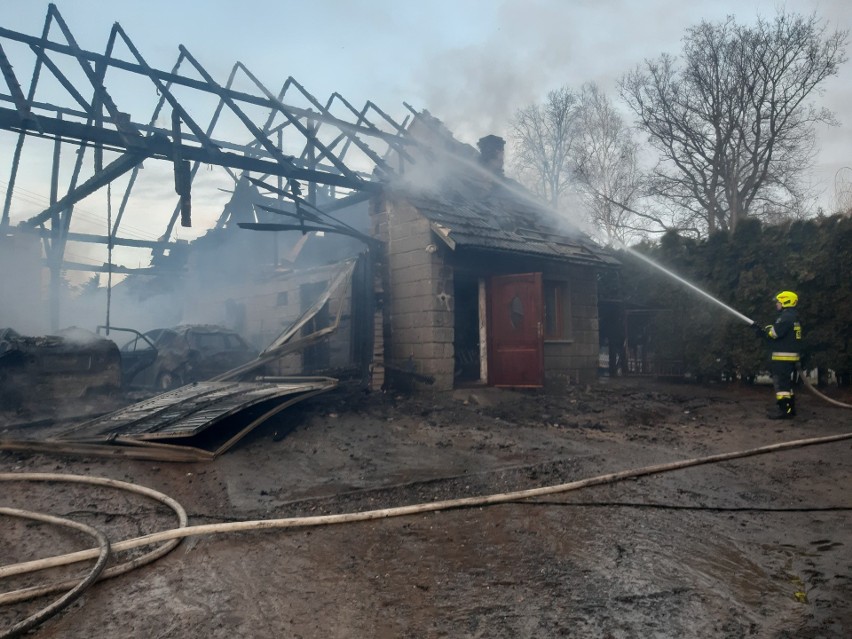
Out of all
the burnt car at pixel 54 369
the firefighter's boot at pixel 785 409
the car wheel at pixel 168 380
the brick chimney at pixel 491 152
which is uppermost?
the brick chimney at pixel 491 152

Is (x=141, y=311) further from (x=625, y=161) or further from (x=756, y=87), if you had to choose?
(x=756, y=87)

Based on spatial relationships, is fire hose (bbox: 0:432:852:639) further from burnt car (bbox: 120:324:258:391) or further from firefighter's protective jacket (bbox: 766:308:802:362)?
burnt car (bbox: 120:324:258:391)

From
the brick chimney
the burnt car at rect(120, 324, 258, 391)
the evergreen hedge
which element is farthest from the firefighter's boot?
the brick chimney

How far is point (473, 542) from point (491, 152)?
1529 cm

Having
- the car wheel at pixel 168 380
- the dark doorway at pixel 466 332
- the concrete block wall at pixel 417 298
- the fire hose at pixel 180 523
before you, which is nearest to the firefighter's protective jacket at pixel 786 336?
the fire hose at pixel 180 523

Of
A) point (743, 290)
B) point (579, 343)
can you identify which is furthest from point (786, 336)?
point (579, 343)

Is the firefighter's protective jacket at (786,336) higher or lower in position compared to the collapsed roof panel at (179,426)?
higher

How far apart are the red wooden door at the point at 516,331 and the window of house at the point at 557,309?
165cm

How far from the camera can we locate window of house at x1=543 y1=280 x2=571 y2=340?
1238 centimetres

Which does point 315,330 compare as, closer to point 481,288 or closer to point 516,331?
point 481,288

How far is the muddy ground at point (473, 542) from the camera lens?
279 centimetres

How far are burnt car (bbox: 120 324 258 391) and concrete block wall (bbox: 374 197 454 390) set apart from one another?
453cm

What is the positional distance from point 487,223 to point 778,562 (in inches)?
340

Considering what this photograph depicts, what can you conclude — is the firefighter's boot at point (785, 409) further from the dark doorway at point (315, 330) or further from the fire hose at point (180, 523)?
the dark doorway at point (315, 330)
